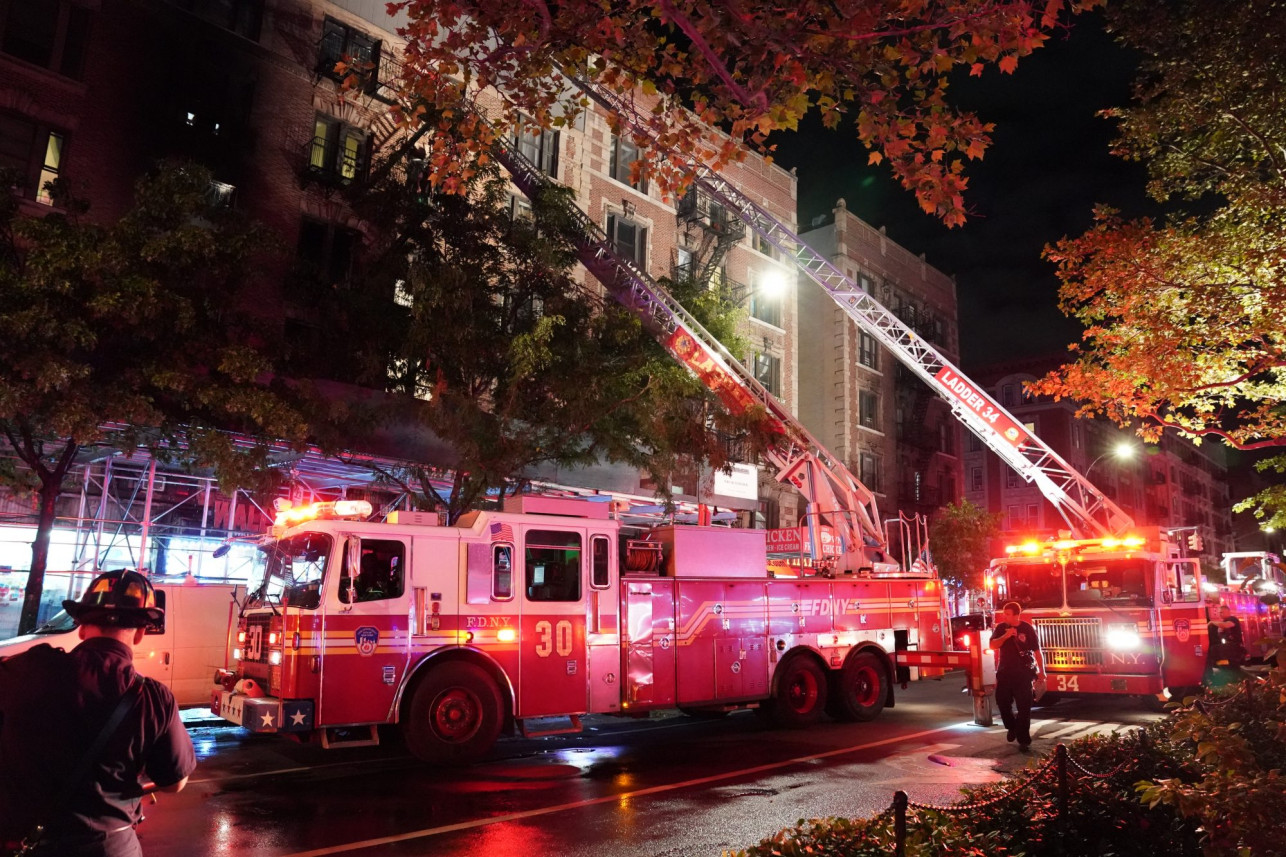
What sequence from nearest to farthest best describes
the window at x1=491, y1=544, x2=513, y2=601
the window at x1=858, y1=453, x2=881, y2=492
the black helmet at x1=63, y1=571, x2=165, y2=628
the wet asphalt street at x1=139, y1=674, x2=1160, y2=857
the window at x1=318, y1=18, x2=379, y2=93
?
the black helmet at x1=63, y1=571, x2=165, y2=628 < the wet asphalt street at x1=139, y1=674, x2=1160, y2=857 < the window at x1=491, y1=544, x2=513, y2=601 < the window at x1=318, y1=18, x2=379, y2=93 < the window at x1=858, y1=453, x2=881, y2=492

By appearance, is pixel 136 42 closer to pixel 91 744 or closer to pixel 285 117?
pixel 285 117

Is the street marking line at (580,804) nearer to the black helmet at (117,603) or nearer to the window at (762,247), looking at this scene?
the black helmet at (117,603)

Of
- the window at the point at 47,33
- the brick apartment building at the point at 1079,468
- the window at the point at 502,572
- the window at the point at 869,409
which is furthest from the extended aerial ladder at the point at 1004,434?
the brick apartment building at the point at 1079,468

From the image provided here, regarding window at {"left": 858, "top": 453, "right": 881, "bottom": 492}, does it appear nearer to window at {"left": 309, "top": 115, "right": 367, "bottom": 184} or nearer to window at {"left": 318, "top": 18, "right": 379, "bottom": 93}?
window at {"left": 309, "top": 115, "right": 367, "bottom": 184}

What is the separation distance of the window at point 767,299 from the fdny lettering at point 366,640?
24921 millimetres

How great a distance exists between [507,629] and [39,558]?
794cm

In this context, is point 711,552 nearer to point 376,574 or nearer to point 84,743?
point 376,574

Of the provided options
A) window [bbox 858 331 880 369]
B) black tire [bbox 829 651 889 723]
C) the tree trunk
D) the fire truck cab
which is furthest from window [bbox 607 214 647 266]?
the tree trunk

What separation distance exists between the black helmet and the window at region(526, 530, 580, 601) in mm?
7102

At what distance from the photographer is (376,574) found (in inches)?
384

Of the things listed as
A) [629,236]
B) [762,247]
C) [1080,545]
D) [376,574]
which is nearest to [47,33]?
[376,574]

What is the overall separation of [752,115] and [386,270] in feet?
35.9

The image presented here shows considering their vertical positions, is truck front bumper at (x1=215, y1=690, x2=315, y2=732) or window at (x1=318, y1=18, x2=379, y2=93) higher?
window at (x1=318, y1=18, x2=379, y2=93)

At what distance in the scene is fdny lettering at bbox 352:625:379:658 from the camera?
9398 millimetres
